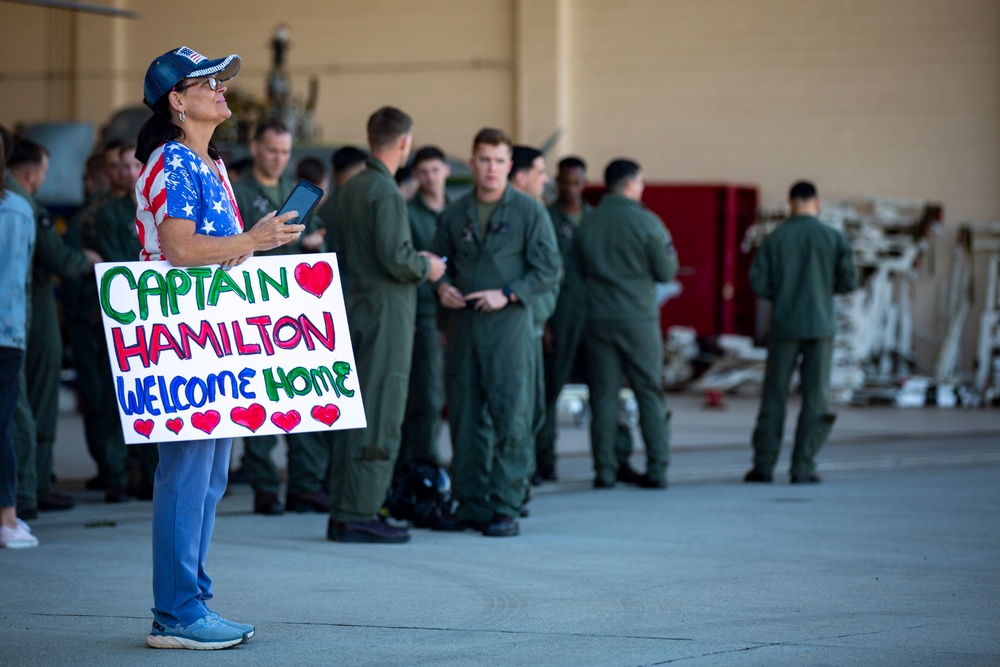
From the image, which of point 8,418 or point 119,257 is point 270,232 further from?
point 119,257

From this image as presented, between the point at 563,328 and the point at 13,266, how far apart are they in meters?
4.03

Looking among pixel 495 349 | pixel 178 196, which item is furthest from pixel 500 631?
pixel 495 349

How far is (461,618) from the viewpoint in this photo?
15.7ft

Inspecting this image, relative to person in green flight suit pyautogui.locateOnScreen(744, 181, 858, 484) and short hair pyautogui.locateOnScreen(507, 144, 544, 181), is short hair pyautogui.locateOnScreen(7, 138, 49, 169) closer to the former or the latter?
short hair pyautogui.locateOnScreen(507, 144, 544, 181)

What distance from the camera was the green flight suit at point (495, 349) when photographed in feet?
22.8

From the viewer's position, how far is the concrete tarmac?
4289 millimetres

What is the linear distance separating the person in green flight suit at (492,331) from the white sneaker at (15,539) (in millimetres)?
1941

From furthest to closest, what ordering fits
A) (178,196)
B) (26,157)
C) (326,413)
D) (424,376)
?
(424,376) → (26,157) → (326,413) → (178,196)

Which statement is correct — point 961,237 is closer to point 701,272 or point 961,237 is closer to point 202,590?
point 701,272

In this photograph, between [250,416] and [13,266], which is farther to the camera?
[13,266]

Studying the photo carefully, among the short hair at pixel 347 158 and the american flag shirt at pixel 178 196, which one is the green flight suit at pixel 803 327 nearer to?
the short hair at pixel 347 158

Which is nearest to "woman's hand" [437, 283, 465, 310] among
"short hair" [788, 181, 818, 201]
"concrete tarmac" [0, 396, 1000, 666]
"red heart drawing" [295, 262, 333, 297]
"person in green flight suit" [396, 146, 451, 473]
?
"person in green flight suit" [396, 146, 451, 473]

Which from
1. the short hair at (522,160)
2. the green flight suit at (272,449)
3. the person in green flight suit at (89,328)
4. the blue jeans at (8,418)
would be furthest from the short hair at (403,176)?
the blue jeans at (8,418)

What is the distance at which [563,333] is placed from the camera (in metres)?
9.41
